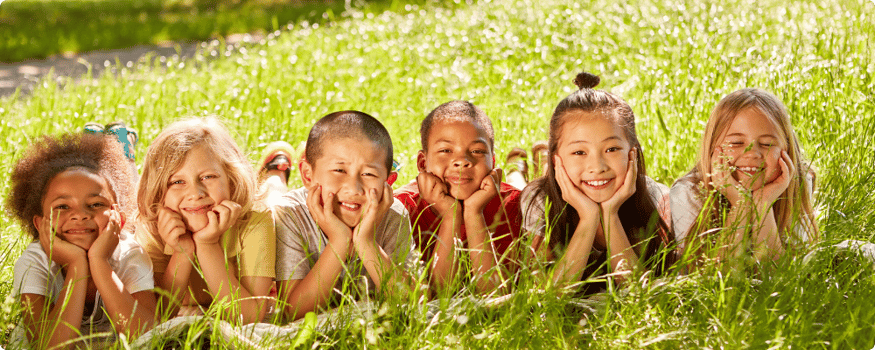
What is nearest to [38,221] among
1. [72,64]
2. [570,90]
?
[570,90]

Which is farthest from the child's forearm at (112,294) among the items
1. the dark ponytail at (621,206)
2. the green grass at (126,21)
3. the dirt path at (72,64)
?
the green grass at (126,21)

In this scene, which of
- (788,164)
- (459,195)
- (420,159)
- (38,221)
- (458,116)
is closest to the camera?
(38,221)

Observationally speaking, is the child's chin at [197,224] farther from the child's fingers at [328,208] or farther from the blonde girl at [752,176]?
the blonde girl at [752,176]

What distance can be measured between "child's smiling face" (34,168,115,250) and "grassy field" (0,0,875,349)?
483 mm

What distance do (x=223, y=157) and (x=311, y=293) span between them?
2.41ft

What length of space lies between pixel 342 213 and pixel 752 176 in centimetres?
171

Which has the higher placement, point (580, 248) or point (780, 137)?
point (780, 137)

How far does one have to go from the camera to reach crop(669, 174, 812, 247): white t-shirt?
3221 mm

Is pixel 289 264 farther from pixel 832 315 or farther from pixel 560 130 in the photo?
pixel 832 315

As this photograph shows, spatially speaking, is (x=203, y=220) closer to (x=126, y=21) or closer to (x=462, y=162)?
(x=462, y=162)

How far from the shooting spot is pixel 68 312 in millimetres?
2754

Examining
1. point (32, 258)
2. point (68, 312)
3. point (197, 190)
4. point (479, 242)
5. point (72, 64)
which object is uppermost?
point (72, 64)

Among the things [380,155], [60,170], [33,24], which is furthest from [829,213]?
[33,24]

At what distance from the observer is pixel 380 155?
3.11m
